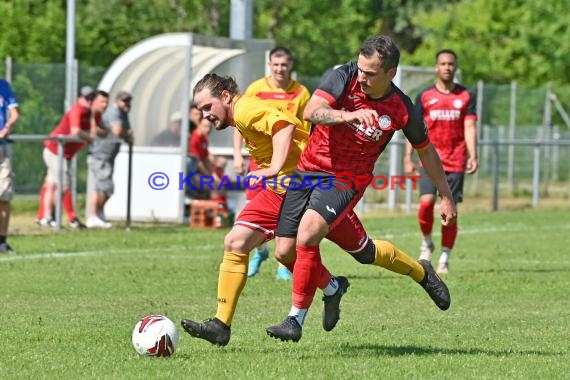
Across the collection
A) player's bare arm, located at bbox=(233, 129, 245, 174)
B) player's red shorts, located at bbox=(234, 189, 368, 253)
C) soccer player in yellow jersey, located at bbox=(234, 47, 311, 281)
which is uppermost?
soccer player in yellow jersey, located at bbox=(234, 47, 311, 281)

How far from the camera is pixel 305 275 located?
8.59 meters

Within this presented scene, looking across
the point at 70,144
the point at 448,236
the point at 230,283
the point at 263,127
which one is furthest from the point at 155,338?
the point at 70,144

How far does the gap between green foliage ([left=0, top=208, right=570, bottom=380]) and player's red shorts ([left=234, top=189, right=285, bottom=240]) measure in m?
0.77

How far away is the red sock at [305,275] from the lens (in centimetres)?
856

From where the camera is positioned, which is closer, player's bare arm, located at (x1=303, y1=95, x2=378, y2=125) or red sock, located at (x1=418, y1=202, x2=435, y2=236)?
player's bare arm, located at (x1=303, y1=95, x2=378, y2=125)

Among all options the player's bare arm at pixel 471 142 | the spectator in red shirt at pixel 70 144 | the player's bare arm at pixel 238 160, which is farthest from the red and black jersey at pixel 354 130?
the spectator in red shirt at pixel 70 144

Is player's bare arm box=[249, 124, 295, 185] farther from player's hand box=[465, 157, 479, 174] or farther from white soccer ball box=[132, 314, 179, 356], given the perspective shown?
player's hand box=[465, 157, 479, 174]

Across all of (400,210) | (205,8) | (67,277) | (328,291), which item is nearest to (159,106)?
(400,210)

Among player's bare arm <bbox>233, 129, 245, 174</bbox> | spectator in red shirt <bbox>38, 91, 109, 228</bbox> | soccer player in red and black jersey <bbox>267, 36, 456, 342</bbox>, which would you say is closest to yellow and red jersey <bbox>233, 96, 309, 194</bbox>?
soccer player in red and black jersey <bbox>267, 36, 456, 342</bbox>

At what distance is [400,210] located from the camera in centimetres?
2512

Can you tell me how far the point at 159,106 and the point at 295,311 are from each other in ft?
48.1

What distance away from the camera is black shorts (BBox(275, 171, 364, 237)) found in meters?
8.52

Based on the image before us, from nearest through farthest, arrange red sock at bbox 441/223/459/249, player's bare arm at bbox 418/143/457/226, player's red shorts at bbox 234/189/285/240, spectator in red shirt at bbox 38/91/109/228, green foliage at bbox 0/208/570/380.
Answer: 1. green foliage at bbox 0/208/570/380
2. player's red shorts at bbox 234/189/285/240
3. player's bare arm at bbox 418/143/457/226
4. red sock at bbox 441/223/459/249
5. spectator in red shirt at bbox 38/91/109/228

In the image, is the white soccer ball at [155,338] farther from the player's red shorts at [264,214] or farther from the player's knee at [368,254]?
the player's knee at [368,254]
